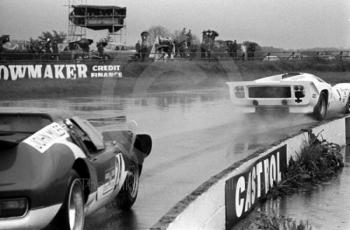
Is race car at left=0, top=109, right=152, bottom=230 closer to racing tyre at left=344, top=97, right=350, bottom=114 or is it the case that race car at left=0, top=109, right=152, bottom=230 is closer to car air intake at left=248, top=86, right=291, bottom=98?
car air intake at left=248, top=86, right=291, bottom=98

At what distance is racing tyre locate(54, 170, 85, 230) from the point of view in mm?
4082

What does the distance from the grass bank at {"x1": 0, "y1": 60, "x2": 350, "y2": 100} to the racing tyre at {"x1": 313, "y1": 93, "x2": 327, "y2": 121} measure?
474 inches

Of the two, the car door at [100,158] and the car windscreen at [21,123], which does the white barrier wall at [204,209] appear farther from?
the car windscreen at [21,123]

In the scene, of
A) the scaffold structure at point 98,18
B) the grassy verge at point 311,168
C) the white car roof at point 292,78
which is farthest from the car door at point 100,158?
the white car roof at point 292,78

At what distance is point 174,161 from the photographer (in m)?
9.12

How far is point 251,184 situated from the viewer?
19.4 ft

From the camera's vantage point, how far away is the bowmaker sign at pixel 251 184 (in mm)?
5262

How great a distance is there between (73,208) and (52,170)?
1.45 feet

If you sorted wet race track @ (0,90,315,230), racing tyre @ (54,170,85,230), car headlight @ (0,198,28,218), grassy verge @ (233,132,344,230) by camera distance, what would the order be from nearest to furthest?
car headlight @ (0,198,28,218)
racing tyre @ (54,170,85,230)
wet race track @ (0,90,315,230)
grassy verge @ (233,132,344,230)

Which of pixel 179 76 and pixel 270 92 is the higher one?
pixel 179 76

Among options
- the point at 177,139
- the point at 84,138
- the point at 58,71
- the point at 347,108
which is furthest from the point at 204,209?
the point at 58,71

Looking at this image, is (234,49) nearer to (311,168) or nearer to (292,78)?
(292,78)

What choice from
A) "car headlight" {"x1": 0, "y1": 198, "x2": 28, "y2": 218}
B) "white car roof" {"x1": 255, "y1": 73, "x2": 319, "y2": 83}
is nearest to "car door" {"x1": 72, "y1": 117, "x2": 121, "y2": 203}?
"car headlight" {"x1": 0, "y1": 198, "x2": 28, "y2": 218}

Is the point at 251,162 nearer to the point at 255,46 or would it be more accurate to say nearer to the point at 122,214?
the point at 122,214
